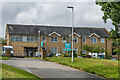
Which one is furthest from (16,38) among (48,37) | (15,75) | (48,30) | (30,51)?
(15,75)

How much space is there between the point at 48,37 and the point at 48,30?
2109 millimetres

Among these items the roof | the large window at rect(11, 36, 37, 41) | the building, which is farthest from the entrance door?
the roof

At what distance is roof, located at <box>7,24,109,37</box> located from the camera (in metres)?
50.8

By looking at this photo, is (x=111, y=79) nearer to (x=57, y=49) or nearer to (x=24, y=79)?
(x=24, y=79)

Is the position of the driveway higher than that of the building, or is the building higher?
the building

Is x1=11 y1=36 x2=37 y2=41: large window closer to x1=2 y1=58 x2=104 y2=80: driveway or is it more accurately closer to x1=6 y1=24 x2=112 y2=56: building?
x1=6 y1=24 x2=112 y2=56: building

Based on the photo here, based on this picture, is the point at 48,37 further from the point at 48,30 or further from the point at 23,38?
the point at 23,38

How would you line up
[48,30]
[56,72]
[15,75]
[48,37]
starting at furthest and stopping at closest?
1. [48,30]
2. [48,37]
3. [56,72]
4. [15,75]

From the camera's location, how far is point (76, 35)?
2108 inches

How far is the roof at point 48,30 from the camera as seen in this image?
50812mm

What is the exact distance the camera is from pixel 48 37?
172 feet

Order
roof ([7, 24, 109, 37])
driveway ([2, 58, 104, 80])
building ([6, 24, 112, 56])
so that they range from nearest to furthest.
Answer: driveway ([2, 58, 104, 80]) → building ([6, 24, 112, 56]) → roof ([7, 24, 109, 37])

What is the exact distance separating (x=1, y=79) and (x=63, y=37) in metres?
44.7

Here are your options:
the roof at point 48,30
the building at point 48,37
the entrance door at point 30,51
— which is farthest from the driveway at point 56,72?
the roof at point 48,30
